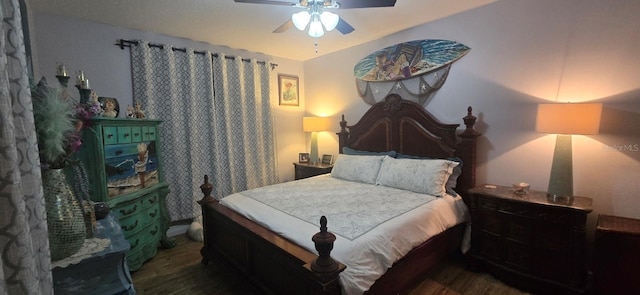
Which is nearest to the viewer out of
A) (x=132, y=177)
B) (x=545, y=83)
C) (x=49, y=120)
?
(x=49, y=120)

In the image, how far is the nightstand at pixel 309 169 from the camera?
3835 millimetres

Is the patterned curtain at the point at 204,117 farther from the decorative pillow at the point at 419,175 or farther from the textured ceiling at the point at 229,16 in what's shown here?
the decorative pillow at the point at 419,175

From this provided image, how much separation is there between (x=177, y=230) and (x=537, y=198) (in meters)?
3.76

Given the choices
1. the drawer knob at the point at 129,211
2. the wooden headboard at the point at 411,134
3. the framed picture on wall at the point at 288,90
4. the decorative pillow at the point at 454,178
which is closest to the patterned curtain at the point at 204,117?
the framed picture on wall at the point at 288,90

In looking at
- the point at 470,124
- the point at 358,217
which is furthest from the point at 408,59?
the point at 358,217

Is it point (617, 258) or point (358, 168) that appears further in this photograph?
point (358, 168)

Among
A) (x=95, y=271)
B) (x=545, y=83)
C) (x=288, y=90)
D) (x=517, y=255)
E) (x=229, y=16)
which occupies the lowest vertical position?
(x=517, y=255)

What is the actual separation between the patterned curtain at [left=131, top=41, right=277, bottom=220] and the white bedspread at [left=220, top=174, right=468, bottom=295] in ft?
3.95

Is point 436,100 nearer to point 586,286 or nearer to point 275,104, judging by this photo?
point 586,286

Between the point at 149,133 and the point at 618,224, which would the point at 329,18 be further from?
the point at 618,224

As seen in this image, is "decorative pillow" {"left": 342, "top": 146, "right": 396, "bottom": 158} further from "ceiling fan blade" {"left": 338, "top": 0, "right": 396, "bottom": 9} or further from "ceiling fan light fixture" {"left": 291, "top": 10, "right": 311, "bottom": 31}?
"ceiling fan light fixture" {"left": 291, "top": 10, "right": 311, "bottom": 31}

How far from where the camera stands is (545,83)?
2318mm

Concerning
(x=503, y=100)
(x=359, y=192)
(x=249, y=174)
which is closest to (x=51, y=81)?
(x=249, y=174)

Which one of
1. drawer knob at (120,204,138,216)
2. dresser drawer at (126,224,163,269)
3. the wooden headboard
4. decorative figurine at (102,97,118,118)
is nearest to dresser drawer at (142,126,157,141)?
decorative figurine at (102,97,118,118)
